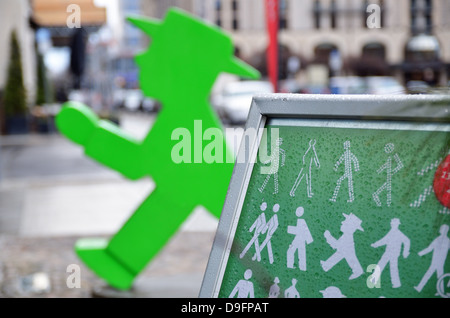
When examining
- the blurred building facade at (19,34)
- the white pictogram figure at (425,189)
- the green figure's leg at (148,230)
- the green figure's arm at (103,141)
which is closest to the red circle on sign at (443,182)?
the white pictogram figure at (425,189)

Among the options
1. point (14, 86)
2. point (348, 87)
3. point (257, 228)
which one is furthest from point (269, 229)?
point (348, 87)

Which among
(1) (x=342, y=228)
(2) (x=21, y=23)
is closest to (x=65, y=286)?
(1) (x=342, y=228)

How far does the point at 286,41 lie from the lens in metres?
76.7

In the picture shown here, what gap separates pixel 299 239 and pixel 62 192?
9.65m

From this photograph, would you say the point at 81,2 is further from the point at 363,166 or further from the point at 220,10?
the point at 220,10

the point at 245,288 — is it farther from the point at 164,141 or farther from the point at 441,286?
the point at 164,141

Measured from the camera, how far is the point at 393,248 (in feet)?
6.08

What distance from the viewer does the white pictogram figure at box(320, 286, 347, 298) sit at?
1928 mm

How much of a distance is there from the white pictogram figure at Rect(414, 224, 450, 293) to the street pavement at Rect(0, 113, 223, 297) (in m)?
3.67

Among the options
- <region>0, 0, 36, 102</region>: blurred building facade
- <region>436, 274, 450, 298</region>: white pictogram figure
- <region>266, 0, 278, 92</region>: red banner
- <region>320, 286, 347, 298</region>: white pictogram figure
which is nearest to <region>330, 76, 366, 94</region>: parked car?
<region>0, 0, 36, 102</region>: blurred building facade

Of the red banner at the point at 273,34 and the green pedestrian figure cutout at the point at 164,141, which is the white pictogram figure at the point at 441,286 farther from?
the red banner at the point at 273,34

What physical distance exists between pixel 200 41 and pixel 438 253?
361cm

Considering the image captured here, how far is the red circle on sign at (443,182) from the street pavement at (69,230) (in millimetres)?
3736
